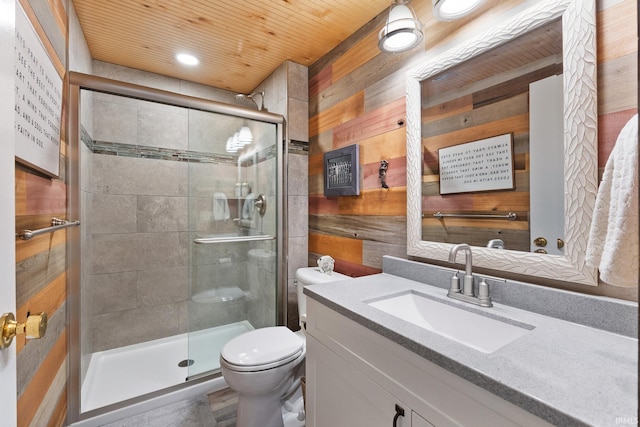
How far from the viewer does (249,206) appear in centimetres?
204

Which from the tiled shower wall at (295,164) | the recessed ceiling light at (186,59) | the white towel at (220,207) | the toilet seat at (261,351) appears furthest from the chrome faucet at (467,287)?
the recessed ceiling light at (186,59)

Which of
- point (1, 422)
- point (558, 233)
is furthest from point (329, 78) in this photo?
point (1, 422)

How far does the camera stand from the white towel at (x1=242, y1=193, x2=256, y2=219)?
2.02m

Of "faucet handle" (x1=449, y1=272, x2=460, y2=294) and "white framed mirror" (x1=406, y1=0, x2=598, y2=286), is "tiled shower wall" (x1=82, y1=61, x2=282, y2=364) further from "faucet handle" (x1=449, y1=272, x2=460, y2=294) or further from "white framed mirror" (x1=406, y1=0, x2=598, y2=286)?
"white framed mirror" (x1=406, y1=0, x2=598, y2=286)

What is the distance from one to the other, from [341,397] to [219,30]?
204 centimetres

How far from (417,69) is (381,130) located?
0.34 metres

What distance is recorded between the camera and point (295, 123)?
2.09 meters

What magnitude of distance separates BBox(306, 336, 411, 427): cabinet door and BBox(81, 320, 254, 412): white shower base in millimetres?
1019

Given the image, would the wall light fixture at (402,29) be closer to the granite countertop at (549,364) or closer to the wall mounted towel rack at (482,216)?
the wall mounted towel rack at (482,216)

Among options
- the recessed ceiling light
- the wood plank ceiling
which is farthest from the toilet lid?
the recessed ceiling light

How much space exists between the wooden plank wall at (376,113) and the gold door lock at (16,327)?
1314 millimetres

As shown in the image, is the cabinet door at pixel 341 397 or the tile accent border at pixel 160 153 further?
the tile accent border at pixel 160 153

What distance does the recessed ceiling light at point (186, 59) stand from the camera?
202 centimetres

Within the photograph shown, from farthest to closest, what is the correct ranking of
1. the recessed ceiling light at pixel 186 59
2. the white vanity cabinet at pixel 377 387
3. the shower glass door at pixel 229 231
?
1. the recessed ceiling light at pixel 186 59
2. the shower glass door at pixel 229 231
3. the white vanity cabinet at pixel 377 387
